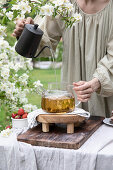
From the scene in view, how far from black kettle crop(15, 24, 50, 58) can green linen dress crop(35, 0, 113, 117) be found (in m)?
0.37

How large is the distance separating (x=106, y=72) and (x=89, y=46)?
0.31 metres

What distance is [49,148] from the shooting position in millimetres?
1540

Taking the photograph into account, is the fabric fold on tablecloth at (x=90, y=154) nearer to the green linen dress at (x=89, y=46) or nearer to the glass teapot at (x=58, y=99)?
the glass teapot at (x=58, y=99)

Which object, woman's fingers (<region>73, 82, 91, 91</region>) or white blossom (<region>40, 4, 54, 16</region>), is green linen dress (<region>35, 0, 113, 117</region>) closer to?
woman's fingers (<region>73, 82, 91, 91</region>)

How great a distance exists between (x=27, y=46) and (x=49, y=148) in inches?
27.7

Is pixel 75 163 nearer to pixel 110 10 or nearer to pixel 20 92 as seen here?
pixel 110 10

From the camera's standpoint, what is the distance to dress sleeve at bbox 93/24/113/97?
206 cm

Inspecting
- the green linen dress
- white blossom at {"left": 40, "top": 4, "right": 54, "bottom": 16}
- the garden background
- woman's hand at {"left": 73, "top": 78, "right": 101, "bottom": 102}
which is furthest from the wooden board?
the garden background

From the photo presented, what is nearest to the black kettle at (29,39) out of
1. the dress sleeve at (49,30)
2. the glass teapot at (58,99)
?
the glass teapot at (58,99)

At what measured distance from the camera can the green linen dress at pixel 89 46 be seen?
2.24 m

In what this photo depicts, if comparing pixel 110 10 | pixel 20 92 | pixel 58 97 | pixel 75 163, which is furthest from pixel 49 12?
pixel 20 92

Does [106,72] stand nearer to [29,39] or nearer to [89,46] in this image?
[89,46]

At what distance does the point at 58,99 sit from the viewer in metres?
1.72

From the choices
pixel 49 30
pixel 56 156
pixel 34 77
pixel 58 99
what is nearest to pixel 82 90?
pixel 58 99
